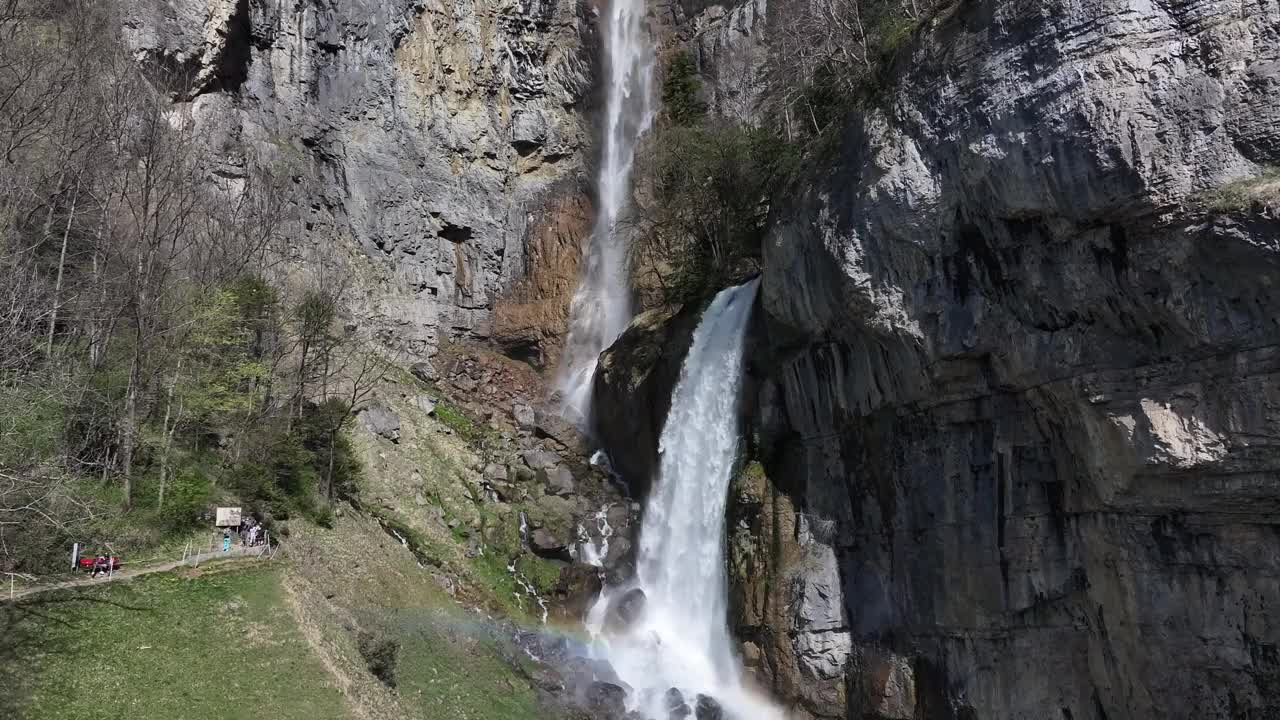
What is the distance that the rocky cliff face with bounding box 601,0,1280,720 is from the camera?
54.1 ft

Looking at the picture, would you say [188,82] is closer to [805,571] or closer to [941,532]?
[805,571]

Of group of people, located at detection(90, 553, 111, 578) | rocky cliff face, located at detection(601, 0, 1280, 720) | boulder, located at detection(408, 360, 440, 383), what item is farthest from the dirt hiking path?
boulder, located at detection(408, 360, 440, 383)

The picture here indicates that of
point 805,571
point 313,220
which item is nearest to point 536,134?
point 313,220

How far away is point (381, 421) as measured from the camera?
35.8 metres

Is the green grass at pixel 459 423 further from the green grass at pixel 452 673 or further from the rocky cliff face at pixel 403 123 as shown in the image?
the green grass at pixel 452 673

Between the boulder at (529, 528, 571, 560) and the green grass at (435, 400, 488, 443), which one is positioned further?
the green grass at (435, 400, 488, 443)

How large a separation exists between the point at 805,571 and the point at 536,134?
31222mm

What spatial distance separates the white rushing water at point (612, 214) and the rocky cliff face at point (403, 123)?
5.15 ft

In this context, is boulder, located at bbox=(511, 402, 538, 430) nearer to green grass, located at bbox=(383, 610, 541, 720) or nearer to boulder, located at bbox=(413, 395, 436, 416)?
boulder, located at bbox=(413, 395, 436, 416)

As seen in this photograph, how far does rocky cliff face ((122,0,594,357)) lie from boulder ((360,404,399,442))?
759cm

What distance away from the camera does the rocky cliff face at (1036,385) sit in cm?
1648

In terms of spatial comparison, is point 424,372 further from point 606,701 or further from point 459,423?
point 606,701

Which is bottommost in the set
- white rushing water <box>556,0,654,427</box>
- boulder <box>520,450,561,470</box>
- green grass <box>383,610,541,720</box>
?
green grass <box>383,610,541,720</box>

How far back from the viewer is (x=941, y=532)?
2295cm
